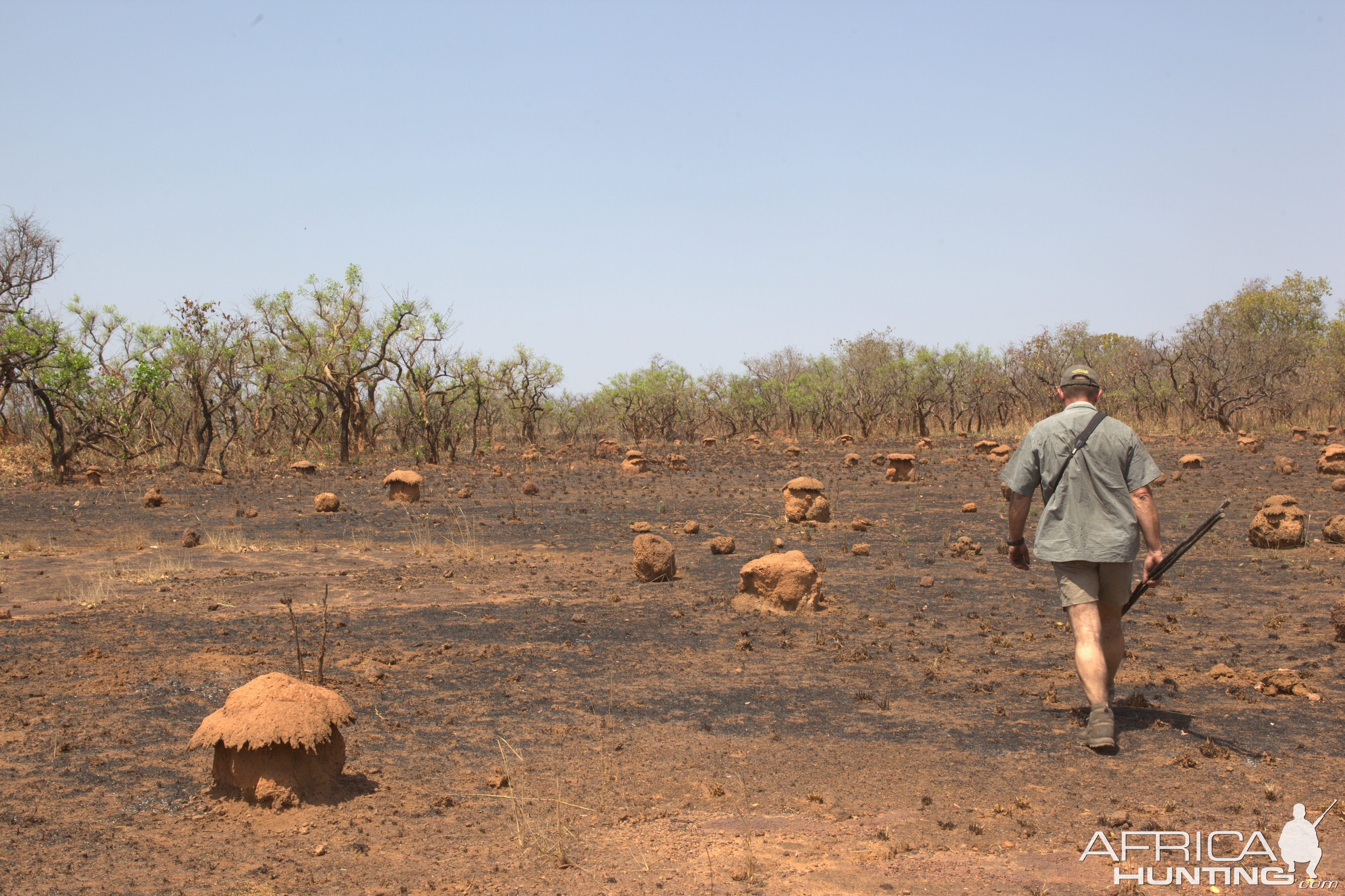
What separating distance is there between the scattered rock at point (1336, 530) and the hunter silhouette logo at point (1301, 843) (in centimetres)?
812

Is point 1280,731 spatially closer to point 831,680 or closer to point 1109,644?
point 1109,644

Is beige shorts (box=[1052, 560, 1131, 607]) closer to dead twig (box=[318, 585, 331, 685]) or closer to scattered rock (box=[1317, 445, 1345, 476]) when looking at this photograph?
dead twig (box=[318, 585, 331, 685])

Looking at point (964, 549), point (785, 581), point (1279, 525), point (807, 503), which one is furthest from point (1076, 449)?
point (807, 503)

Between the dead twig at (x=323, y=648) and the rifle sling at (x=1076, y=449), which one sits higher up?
the rifle sling at (x=1076, y=449)

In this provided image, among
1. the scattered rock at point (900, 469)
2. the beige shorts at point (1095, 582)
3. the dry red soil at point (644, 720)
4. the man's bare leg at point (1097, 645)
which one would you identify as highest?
the scattered rock at point (900, 469)

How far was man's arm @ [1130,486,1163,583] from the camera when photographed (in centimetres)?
465

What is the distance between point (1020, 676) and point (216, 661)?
5.56 metres

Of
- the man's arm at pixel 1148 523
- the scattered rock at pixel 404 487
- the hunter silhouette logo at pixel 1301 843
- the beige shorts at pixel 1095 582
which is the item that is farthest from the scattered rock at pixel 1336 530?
the scattered rock at pixel 404 487

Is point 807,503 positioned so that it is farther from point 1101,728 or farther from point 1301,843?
point 1301,843

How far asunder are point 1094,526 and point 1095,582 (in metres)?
0.30

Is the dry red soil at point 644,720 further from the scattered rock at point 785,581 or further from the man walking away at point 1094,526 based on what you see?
the man walking away at point 1094,526

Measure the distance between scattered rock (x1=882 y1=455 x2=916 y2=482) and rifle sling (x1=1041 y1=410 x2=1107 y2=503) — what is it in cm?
1452

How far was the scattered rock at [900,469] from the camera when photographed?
1920cm

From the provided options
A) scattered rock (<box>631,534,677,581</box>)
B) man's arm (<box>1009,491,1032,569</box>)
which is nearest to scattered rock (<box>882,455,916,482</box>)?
scattered rock (<box>631,534,677,581</box>)
